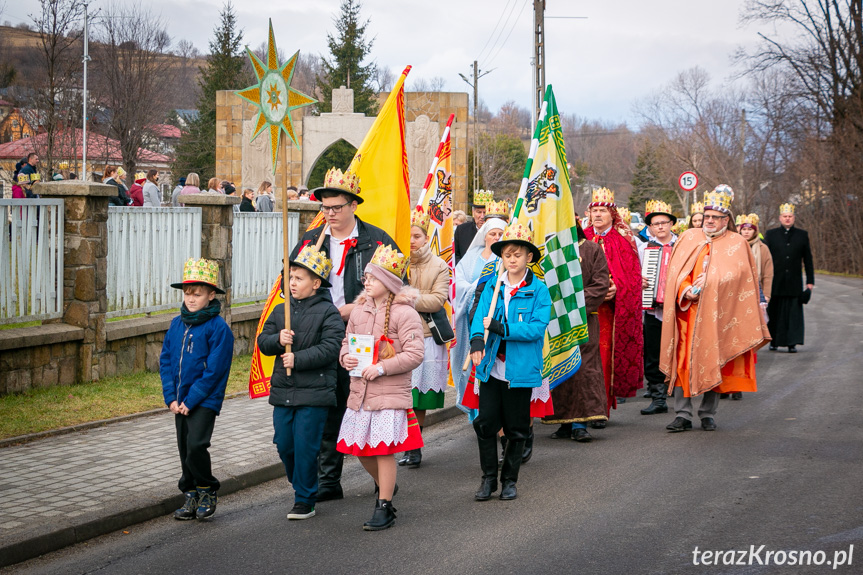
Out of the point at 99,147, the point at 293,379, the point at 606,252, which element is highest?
the point at 99,147

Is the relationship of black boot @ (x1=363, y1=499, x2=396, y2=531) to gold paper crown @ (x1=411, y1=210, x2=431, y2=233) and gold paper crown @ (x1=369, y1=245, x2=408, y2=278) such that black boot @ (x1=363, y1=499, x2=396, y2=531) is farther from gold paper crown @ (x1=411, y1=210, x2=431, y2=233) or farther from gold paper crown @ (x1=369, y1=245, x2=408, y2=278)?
gold paper crown @ (x1=411, y1=210, x2=431, y2=233)

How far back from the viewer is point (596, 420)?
28.4 ft

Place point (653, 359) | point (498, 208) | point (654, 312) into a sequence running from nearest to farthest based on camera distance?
point (498, 208) < point (653, 359) < point (654, 312)

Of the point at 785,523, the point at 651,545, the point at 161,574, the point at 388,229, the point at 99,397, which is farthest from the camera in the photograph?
the point at 99,397

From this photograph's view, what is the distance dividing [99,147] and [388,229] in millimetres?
33998

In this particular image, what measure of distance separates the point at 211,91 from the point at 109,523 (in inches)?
1938

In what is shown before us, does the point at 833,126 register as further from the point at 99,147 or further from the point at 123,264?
the point at 123,264

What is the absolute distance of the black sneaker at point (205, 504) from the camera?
601 centimetres

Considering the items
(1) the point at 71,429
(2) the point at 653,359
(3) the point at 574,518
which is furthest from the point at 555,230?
(1) the point at 71,429

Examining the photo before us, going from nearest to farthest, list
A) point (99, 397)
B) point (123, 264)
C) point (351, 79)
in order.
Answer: point (99, 397)
point (123, 264)
point (351, 79)

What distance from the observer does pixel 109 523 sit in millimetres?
5773

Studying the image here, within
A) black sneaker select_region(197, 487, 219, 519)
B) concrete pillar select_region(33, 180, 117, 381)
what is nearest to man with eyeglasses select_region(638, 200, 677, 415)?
black sneaker select_region(197, 487, 219, 519)

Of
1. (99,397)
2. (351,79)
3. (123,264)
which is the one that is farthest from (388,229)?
(351,79)

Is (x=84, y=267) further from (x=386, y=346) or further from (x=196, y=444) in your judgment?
(x=386, y=346)
